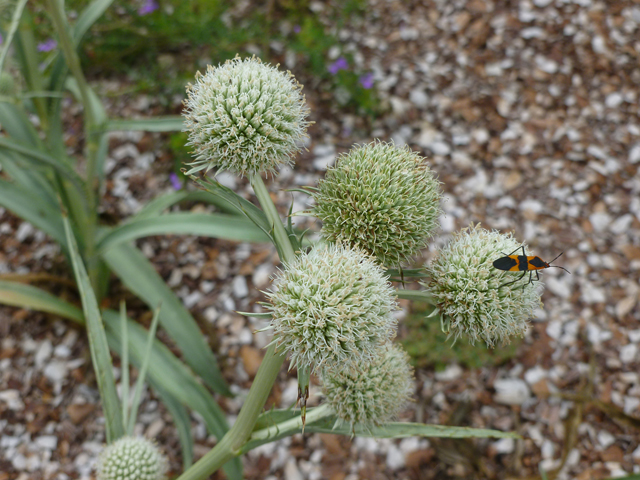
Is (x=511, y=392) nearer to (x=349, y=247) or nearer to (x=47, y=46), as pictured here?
(x=349, y=247)

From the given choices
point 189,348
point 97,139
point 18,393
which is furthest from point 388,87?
point 18,393

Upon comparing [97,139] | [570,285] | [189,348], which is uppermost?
[97,139]

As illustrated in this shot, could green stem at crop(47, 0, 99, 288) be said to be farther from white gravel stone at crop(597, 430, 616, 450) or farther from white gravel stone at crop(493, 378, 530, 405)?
white gravel stone at crop(597, 430, 616, 450)

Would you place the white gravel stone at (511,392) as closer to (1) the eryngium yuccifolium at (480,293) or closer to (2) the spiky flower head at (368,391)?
(2) the spiky flower head at (368,391)

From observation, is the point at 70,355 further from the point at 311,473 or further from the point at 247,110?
the point at 247,110

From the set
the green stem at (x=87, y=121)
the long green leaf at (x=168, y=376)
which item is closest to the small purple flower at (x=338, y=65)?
the green stem at (x=87, y=121)

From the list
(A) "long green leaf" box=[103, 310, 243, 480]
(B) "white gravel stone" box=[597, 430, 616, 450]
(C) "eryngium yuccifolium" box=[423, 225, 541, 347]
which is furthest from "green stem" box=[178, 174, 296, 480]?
(B) "white gravel stone" box=[597, 430, 616, 450]
